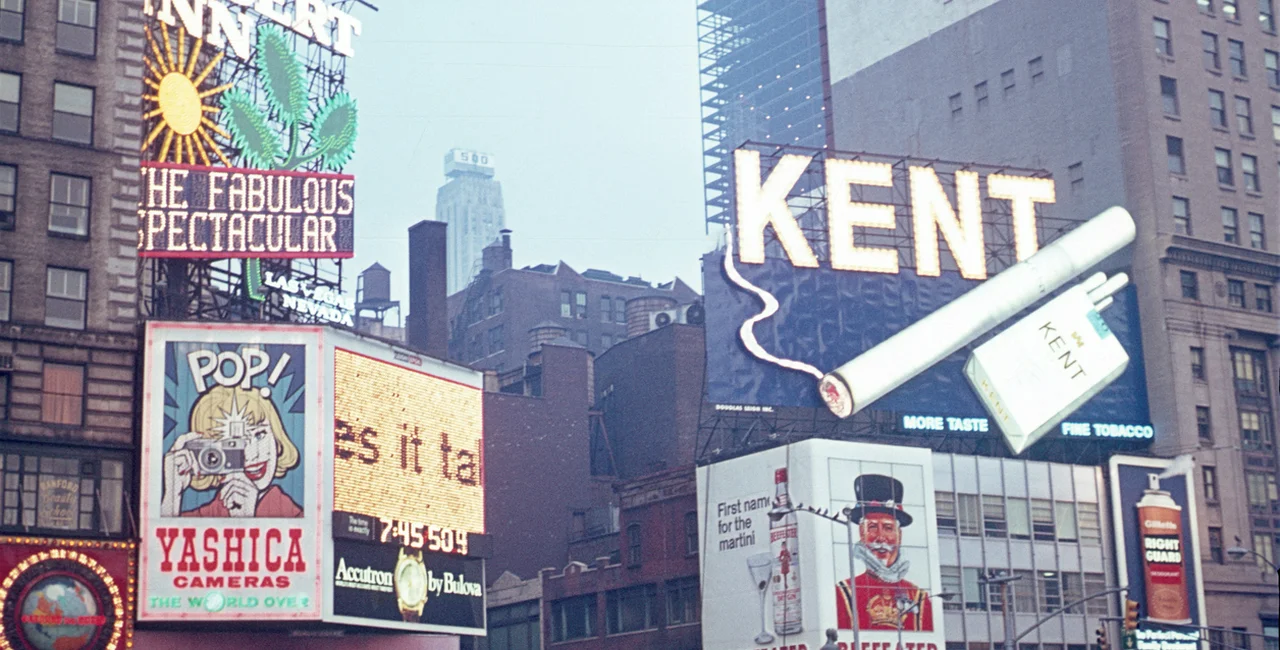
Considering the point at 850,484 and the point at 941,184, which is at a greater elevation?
the point at 941,184

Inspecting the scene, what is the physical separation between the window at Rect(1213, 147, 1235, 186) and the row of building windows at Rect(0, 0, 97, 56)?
59.6 metres

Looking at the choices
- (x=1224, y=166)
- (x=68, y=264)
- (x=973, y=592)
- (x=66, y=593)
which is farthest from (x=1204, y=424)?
(x=66, y=593)

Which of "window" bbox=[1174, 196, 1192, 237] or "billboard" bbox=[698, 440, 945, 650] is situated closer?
"billboard" bbox=[698, 440, 945, 650]

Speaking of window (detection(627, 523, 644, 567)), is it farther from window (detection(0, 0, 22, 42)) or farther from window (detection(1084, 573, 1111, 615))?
window (detection(0, 0, 22, 42))

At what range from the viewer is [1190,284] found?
322 ft

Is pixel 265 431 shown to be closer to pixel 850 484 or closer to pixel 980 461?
pixel 850 484

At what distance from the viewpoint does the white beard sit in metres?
81.9

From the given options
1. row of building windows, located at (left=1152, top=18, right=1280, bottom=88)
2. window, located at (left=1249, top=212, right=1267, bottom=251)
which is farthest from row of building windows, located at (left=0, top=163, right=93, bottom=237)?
window, located at (left=1249, top=212, right=1267, bottom=251)

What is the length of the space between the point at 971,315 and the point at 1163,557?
14781 millimetres

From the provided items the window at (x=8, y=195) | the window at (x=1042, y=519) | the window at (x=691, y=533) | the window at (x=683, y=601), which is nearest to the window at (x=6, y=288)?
the window at (x=8, y=195)

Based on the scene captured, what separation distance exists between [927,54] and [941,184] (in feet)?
56.5

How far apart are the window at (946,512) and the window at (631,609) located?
547 inches

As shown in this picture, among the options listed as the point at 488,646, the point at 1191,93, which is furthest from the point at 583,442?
the point at 1191,93

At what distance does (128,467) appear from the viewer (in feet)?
220
